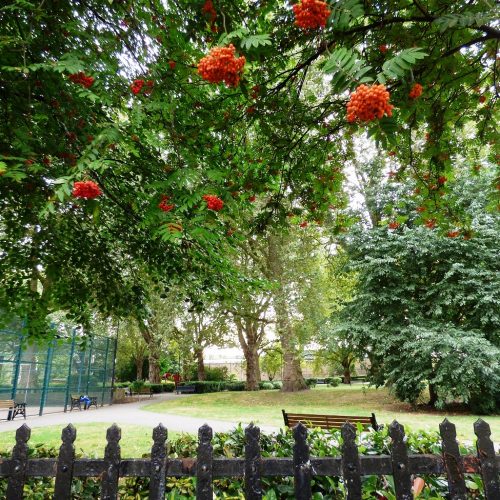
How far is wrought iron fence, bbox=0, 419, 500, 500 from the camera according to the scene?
7.77 feet

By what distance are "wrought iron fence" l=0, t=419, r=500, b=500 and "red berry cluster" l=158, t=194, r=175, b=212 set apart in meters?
1.75

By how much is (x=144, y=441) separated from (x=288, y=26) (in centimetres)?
894

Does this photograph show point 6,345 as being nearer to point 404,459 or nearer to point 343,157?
point 343,157

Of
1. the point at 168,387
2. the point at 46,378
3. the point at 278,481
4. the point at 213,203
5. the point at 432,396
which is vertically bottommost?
the point at 432,396

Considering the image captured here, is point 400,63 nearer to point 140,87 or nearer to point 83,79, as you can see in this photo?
point 140,87

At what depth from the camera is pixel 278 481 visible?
3037 millimetres

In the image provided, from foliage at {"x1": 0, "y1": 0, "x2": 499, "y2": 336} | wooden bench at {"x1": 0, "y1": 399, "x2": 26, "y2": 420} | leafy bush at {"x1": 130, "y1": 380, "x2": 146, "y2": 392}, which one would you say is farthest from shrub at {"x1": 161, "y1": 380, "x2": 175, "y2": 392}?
foliage at {"x1": 0, "y1": 0, "x2": 499, "y2": 336}

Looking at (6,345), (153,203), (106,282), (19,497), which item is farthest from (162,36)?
(6,345)

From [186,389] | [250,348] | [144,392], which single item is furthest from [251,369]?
[144,392]

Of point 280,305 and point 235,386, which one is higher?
point 280,305

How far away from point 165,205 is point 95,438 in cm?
874

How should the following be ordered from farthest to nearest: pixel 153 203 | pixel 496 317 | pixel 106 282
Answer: pixel 496 317, pixel 106 282, pixel 153 203

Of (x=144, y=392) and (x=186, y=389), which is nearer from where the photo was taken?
(x=144, y=392)

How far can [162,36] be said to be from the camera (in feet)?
14.4
